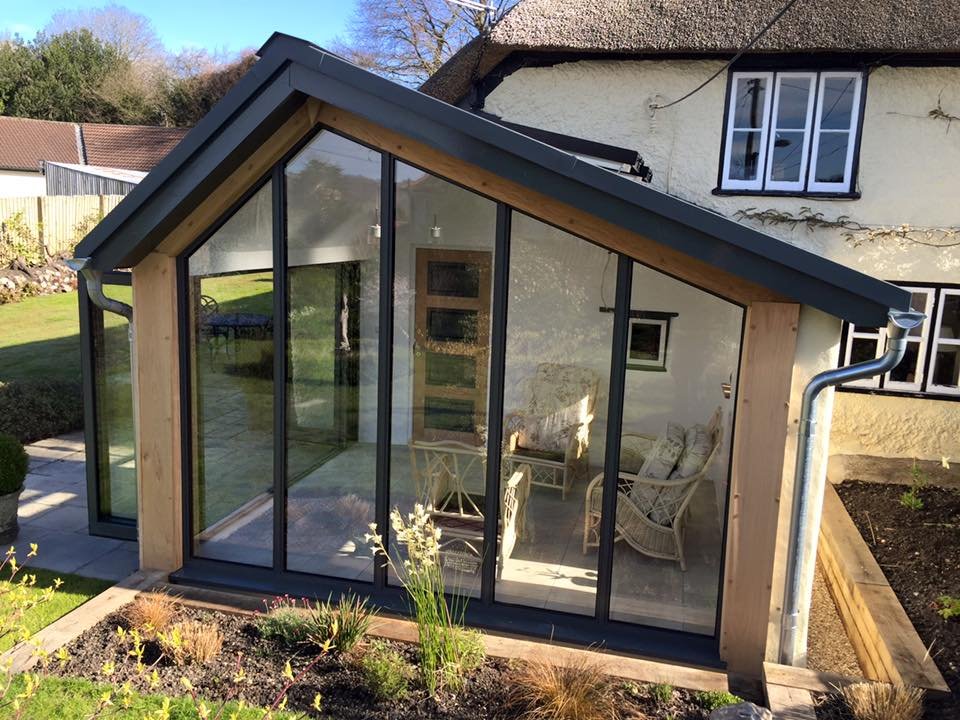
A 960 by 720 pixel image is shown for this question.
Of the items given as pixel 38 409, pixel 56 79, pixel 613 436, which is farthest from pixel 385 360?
pixel 56 79

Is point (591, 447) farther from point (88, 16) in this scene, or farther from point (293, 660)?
point (88, 16)

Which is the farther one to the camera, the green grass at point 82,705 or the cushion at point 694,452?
the cushion at point 694,452

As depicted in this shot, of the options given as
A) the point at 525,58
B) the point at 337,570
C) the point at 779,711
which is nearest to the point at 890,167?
the point at 525,58

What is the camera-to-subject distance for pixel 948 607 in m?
5.41

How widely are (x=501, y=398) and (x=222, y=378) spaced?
2.17 metres

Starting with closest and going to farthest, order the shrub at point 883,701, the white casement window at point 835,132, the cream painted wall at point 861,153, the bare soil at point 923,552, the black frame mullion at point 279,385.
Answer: the shrub at point 883,701 → the bare soil at point 923,552 → the black frame mullion at point 279,385 → the cream painted wall at point 861,153 → the white casement window at point 835,132

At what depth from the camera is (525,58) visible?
9.81m

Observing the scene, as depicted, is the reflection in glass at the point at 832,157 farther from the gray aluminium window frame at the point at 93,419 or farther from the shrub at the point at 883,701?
the gray aluminium window frame at the point at 93,419

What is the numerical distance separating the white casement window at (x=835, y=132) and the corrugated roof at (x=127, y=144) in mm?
30010

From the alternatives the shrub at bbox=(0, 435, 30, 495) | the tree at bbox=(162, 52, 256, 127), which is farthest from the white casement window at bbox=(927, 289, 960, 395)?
the tree at bbox=(162, 52, 256, 127)

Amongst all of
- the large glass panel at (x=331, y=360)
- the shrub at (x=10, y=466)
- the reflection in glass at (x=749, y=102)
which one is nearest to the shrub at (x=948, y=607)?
the large glass panel at (x=331, y=360)

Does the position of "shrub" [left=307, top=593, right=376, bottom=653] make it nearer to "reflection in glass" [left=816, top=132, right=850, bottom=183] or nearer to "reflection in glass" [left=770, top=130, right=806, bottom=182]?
"reflection in glass" [left=770, top=130, right=806, bottom=182]

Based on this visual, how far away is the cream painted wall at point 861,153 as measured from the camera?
8914 millimetres

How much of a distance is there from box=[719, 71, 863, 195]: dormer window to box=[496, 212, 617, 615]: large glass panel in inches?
215
